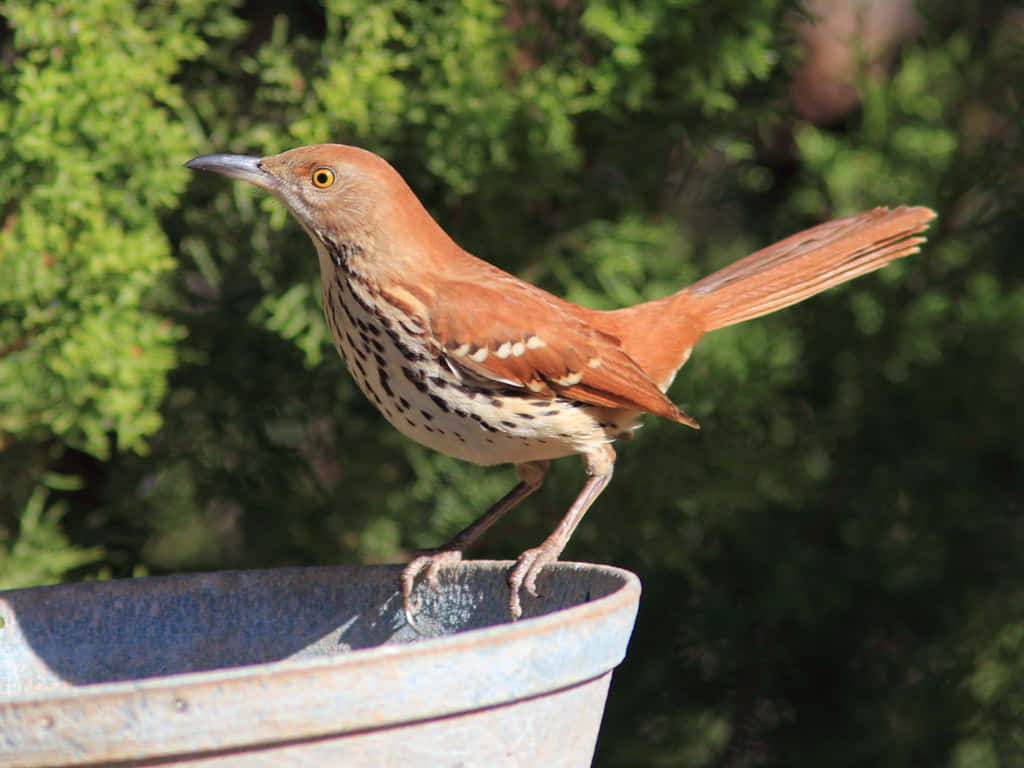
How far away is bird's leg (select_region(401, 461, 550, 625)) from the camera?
6.94 feet

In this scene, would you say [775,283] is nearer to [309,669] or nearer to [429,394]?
[429,394]

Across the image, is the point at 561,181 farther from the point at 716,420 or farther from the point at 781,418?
the point at 781,418

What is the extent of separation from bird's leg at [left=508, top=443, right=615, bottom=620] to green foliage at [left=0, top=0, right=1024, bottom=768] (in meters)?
0.81

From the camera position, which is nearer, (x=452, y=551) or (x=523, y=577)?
(x=523, y=577)

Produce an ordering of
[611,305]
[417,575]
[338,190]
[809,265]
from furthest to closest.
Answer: [611,305]
[809,265]
[338,190]
[417,575]

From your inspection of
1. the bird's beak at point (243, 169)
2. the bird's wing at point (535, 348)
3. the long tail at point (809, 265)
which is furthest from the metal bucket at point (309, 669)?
the long tail at point (809, 265)

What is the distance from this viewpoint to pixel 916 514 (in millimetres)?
3668

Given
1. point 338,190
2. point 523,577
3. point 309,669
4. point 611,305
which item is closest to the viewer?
point 309,669

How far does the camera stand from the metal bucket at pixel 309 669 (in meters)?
1.29

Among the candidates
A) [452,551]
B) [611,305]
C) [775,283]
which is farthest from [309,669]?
[611,305]

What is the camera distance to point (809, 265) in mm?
2752

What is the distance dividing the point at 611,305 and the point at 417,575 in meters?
1.28

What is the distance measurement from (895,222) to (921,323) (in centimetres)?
104

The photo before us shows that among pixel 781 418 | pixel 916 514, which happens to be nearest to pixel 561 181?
pixel 781 418
